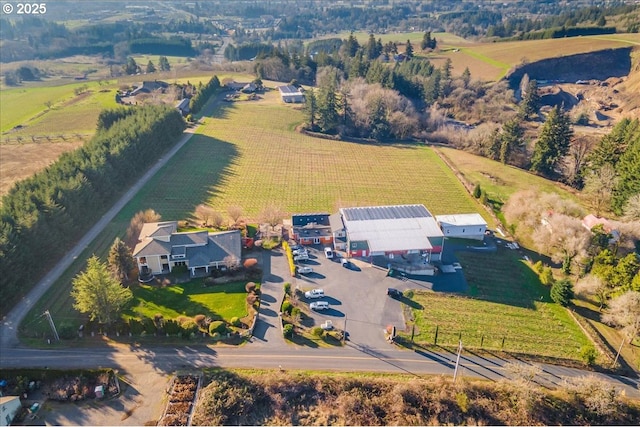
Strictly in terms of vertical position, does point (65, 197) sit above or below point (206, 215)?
above

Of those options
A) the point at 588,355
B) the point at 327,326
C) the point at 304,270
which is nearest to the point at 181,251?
the point at 304,270

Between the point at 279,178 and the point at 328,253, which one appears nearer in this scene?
the point at 328,253

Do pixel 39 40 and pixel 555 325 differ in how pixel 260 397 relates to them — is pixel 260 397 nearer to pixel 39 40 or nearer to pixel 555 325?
pixel 555 325

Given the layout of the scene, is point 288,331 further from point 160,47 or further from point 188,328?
point 160,47

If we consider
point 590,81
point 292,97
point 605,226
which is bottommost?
point 605,226

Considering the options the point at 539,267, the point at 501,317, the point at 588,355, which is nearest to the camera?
the point at 588,355

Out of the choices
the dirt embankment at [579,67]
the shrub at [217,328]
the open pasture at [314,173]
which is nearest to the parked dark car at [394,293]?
the shrub at [217,328]

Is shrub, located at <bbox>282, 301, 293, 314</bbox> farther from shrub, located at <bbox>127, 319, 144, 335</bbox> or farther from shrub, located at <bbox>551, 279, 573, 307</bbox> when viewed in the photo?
shrub, located at <bbox>551, 279, 573, 307</bbox>
